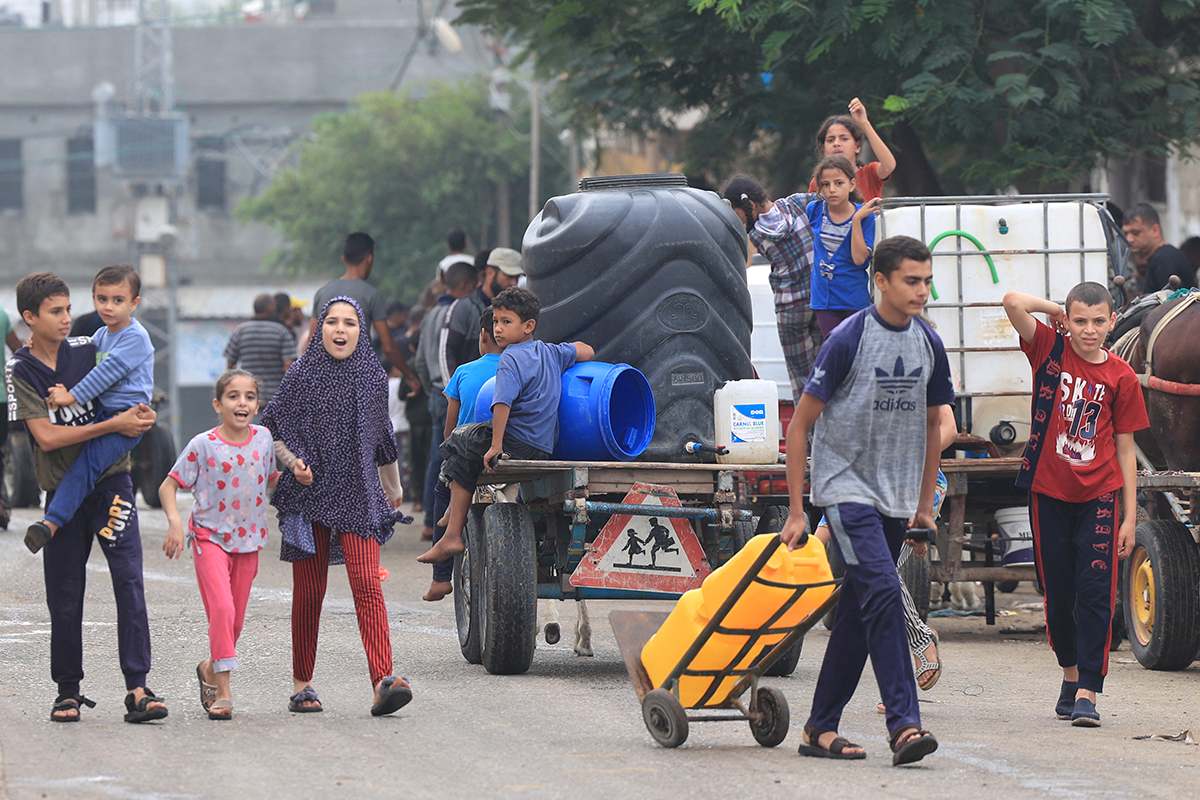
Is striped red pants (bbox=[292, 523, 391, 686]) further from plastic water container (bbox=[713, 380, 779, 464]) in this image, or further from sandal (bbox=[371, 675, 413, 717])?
plastic water container (bbox=[713, 380, 779, 464])

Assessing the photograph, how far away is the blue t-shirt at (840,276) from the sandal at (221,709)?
3425 mm

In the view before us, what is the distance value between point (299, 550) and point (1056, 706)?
3117 millimetres

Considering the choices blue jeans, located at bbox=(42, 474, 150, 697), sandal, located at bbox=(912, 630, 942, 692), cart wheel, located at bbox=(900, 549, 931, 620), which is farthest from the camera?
cart wheel, located at bbox=(900, 549, 931, 620)

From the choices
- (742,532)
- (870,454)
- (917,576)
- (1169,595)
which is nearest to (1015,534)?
(917,576)

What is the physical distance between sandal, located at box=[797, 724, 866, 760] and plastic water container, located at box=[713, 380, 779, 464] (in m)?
2.04

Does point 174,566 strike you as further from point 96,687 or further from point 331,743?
point 331,743

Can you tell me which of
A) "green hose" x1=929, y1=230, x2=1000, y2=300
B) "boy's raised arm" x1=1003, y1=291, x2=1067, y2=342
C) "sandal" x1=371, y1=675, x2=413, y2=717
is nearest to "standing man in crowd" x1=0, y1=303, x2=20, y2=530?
"sandal" x1=371, y1=675, x2=413, y2=717

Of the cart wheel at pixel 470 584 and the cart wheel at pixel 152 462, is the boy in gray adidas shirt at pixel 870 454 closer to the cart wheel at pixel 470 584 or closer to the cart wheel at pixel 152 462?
the cart wheel at pixel 470 584

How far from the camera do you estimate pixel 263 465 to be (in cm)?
669

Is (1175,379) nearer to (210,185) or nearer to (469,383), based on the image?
(469,383)

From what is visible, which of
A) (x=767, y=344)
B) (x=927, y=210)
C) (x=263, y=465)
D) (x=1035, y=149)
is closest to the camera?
(x=263, y=465)

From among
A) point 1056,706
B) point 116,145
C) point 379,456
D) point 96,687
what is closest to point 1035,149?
point 1056,706

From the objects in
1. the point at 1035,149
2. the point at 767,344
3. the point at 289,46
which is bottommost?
the point at 767,344

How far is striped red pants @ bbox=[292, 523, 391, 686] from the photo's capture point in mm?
6668
